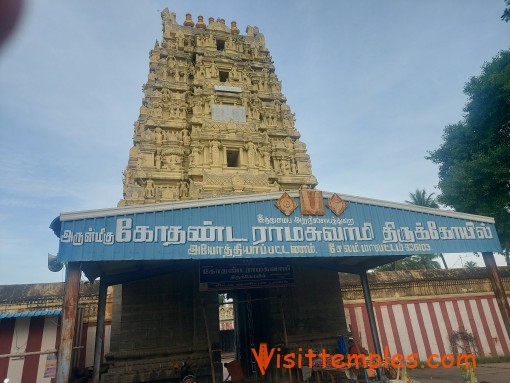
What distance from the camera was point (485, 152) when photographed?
1816cm

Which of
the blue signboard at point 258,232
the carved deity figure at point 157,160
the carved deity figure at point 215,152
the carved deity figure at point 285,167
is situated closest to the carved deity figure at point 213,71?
the carved deity figure at point 215,152

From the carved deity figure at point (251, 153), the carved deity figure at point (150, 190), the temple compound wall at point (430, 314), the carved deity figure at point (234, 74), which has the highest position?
the carved deity figure at point (234, 74)

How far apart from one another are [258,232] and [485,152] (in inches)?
625

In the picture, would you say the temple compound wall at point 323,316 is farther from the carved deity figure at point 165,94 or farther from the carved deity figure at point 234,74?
the carved deity figure at point 234,74

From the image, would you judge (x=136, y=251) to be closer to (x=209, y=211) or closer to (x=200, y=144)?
(x=209, y=211)

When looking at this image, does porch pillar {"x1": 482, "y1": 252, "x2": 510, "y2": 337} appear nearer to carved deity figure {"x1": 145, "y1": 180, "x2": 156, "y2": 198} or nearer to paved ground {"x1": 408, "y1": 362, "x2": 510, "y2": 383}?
paved ground {"x1": 408, "y1": 362, "x2": 510, "y2": 383}

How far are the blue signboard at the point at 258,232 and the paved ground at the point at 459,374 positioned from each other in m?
5.15

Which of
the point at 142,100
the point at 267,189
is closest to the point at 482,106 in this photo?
the point at 267,189

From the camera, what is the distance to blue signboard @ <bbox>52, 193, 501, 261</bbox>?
25.8 feet

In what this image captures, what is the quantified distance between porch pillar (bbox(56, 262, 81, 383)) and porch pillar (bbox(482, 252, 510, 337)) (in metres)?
11.4

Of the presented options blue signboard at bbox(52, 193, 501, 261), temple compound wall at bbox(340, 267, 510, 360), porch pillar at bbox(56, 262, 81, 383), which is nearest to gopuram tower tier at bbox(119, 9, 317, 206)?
temple compound wall at bbox(340, 267, 510, 360)

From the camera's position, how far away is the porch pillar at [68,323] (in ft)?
22.4

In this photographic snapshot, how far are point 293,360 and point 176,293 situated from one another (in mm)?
5313

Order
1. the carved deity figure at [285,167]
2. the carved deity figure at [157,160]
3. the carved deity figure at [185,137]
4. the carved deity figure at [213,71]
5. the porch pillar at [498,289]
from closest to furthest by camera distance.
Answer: the porch pillar at [498,289], the carved deity figure at [157,160], the carved deity figure at [185,137], the carved deity figure at [285,167], the carved deity figure at [213,71]
